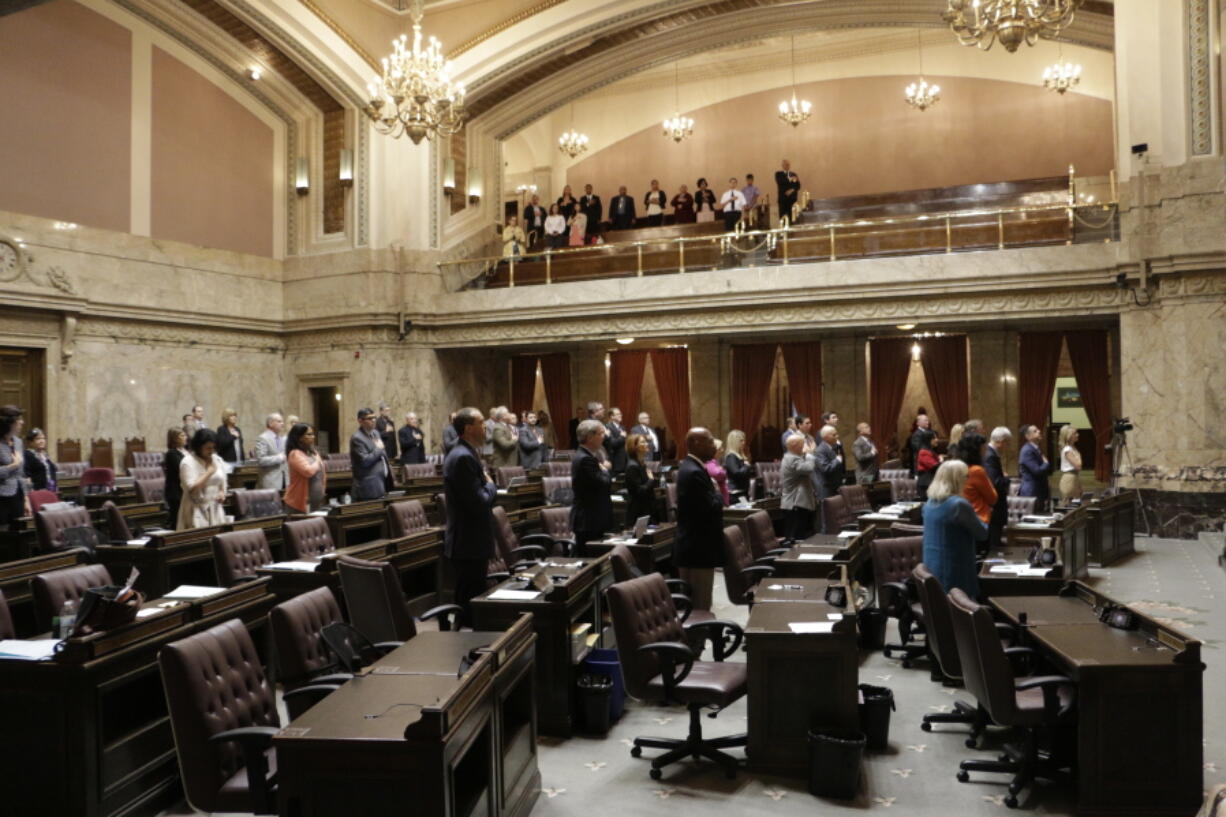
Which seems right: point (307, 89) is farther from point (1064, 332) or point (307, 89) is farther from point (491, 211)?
point (1064, 332)

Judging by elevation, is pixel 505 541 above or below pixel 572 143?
below

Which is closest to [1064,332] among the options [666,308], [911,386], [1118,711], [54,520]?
[911,386]

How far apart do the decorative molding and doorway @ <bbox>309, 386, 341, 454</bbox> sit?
13.5m

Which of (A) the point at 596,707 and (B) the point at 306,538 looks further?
(B) the point at 306,538

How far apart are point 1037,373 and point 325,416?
12.0 meters

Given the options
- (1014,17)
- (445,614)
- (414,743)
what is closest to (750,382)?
(1014,17)

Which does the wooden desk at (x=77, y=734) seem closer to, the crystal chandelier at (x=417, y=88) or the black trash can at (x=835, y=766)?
the black trash can at (x=835, y=766)

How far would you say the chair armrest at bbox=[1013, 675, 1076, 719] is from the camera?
12.3 ft

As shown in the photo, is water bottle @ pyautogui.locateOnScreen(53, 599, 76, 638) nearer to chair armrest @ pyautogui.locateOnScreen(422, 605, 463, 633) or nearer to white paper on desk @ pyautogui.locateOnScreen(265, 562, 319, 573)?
white paper on desk @ pyautogui.locateOnScreen(265, 562, 319, 573)

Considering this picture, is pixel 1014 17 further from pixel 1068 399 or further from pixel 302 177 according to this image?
pixel 302 177

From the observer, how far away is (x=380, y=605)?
15.8 feet

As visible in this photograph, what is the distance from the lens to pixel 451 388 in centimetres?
1712

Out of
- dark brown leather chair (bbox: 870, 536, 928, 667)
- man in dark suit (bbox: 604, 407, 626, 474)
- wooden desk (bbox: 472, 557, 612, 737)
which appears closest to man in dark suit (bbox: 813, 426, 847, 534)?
man in dark suit (bbox: 604, 407, 626, 474)

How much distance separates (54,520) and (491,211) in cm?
1259
